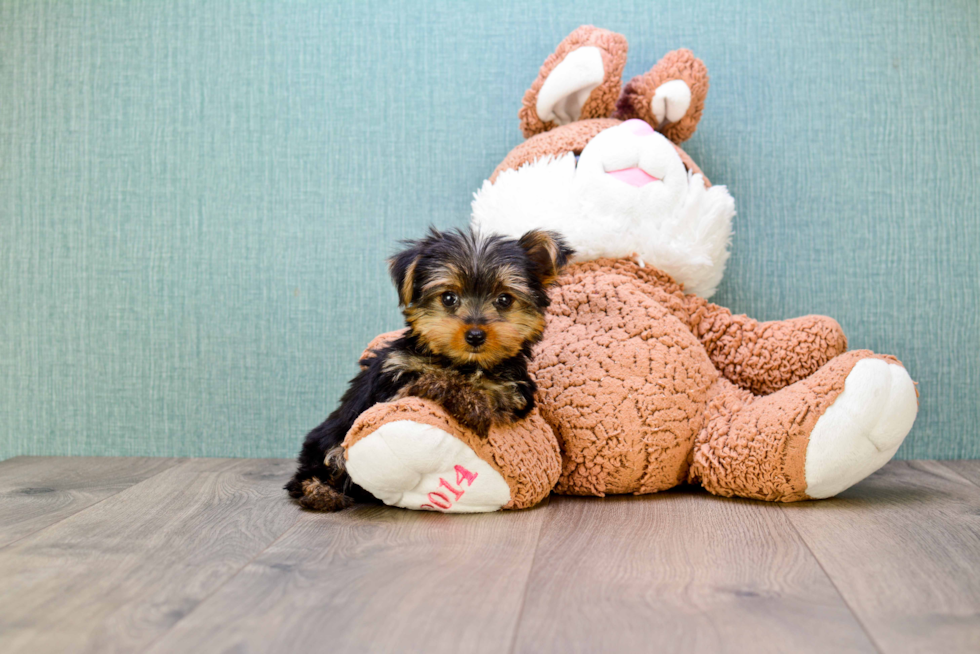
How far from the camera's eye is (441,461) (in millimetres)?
1696

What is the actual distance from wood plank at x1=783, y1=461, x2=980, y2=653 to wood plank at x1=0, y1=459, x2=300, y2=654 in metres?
1.14

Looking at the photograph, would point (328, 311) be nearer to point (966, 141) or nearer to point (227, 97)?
Answer: point (227, 97)

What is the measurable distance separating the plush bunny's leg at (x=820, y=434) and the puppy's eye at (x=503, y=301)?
690mm

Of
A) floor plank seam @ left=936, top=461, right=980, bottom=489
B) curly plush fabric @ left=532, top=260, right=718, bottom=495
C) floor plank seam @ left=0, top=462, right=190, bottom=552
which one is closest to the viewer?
floor plank seam @ left=0, top=462, right=190, bottom=552

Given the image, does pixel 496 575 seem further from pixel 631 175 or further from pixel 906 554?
pixel 631 175

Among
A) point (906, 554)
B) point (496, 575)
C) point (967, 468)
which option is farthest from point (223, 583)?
point (967, 468)

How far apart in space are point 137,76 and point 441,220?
1.22m

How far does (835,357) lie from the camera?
2020 mm

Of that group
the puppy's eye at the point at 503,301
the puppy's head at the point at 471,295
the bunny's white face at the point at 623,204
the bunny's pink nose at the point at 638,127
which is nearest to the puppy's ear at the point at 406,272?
the puppy's head at the point at 471,295

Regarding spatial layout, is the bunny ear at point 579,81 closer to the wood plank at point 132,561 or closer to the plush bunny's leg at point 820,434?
the plush bunny's leg at point 820,434

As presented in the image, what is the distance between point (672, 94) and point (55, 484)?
221 centimetres

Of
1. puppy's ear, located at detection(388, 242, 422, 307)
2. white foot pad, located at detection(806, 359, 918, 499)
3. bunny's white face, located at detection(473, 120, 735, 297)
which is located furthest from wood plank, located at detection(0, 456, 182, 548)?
white foot pad, located at detection(806, 359, 918, 499)

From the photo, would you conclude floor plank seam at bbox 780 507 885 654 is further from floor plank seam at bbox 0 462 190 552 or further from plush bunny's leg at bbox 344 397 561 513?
floor plank seam at bbox 0 462 190 552

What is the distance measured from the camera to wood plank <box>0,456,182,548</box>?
5.94 feet
